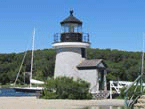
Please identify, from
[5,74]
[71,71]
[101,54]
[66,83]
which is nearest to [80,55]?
[71,71]

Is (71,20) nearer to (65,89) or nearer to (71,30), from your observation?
(71,30)

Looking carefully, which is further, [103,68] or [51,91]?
[103,68]

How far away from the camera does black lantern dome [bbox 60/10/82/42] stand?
24.5 metres

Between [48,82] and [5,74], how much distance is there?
39227 mm

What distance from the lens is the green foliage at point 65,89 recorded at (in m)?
21.6

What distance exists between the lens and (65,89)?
21.6 meters

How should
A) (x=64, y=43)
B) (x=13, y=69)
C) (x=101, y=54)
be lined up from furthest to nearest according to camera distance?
(x=101, y=54) < (x=13, y=69) < (x=64, y=43)

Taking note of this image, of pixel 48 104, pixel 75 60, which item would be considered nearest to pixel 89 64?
pixel 75 60

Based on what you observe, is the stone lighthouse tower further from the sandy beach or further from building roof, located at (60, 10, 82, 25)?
the sandy beach

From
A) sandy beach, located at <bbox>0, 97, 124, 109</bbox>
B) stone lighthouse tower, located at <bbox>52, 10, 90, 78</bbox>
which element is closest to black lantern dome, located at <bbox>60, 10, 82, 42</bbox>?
stone lighthouse tower, located at <bbox>52, 10, 90, 78</bbox>

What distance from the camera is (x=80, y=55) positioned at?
82.2 ft

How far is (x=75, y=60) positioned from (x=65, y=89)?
157 inches

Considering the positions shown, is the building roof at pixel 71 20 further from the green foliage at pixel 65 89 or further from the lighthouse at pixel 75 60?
the green foliage at pixel 65 89

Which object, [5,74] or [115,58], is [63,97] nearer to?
[5,74]
